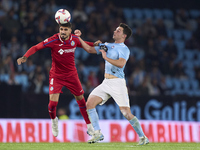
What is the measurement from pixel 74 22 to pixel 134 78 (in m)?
3.16

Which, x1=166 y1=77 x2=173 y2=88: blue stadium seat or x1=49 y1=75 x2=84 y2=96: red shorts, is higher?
x1=49 y1=75 x2=84 y2=96: red shorts

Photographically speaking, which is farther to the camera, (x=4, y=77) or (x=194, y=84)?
(x=194, y=84)

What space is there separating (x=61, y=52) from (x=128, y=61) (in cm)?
795

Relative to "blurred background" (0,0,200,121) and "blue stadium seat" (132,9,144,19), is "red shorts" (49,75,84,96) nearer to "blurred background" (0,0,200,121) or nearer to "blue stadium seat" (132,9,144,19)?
"blurred background" (0,0,200,121)

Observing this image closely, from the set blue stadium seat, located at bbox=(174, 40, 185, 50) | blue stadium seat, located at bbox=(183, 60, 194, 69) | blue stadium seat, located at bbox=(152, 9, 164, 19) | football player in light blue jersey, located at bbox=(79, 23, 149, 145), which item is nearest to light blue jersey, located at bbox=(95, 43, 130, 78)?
football player in light blue jersey, located at bbox=(79, 23, 149, 145)

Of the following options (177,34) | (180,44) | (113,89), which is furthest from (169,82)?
(113,89)

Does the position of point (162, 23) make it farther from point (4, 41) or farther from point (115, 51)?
point (115, 51)

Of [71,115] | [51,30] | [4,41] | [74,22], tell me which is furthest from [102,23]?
[71,115]

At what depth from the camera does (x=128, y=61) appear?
16.7 metres

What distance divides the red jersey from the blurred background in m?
3.95

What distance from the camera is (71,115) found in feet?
44.9

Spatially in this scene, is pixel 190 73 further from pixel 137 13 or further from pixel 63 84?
pixel 63 84

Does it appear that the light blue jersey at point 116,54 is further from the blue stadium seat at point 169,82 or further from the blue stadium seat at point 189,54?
the blue stadium seat at point 189,54

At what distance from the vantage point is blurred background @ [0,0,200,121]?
13.7m
